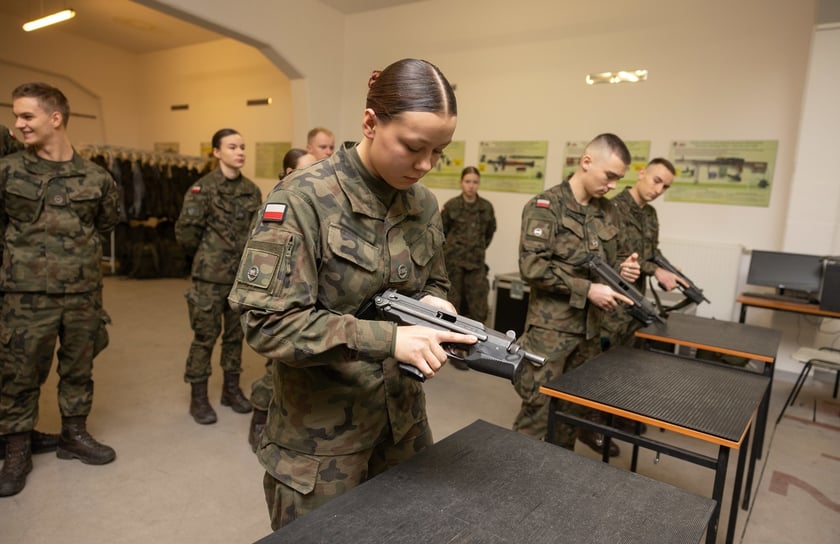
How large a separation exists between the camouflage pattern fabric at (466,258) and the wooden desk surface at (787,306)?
2125 millimetres

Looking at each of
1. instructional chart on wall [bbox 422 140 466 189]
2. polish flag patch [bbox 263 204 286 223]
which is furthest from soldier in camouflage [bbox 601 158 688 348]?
instructional chart on wall [bbox 422 140 466 189]

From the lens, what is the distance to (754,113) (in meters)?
4.54

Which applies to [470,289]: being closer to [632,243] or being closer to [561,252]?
[632,243]

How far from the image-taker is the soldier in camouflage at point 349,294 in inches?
36.8

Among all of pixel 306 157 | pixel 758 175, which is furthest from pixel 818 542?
pixel 758 175

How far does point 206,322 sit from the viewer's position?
9.70 feet

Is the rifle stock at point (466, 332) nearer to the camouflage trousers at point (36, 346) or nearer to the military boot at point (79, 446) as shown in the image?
the camouflage trousers at point (36, 346)

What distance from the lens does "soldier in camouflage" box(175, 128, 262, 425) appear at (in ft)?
9.62

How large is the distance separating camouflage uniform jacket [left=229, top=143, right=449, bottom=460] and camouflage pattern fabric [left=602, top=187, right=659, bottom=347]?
80.1 inches

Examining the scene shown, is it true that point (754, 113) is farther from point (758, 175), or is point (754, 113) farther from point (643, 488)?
point (643, 488)

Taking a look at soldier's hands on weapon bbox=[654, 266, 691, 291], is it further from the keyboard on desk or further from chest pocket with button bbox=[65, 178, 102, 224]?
chest pocket with button bbox=[65, 178, 102, 224]

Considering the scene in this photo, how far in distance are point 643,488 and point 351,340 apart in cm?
72

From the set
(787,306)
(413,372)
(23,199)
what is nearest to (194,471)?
(23,199)

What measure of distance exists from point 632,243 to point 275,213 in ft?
9.06
